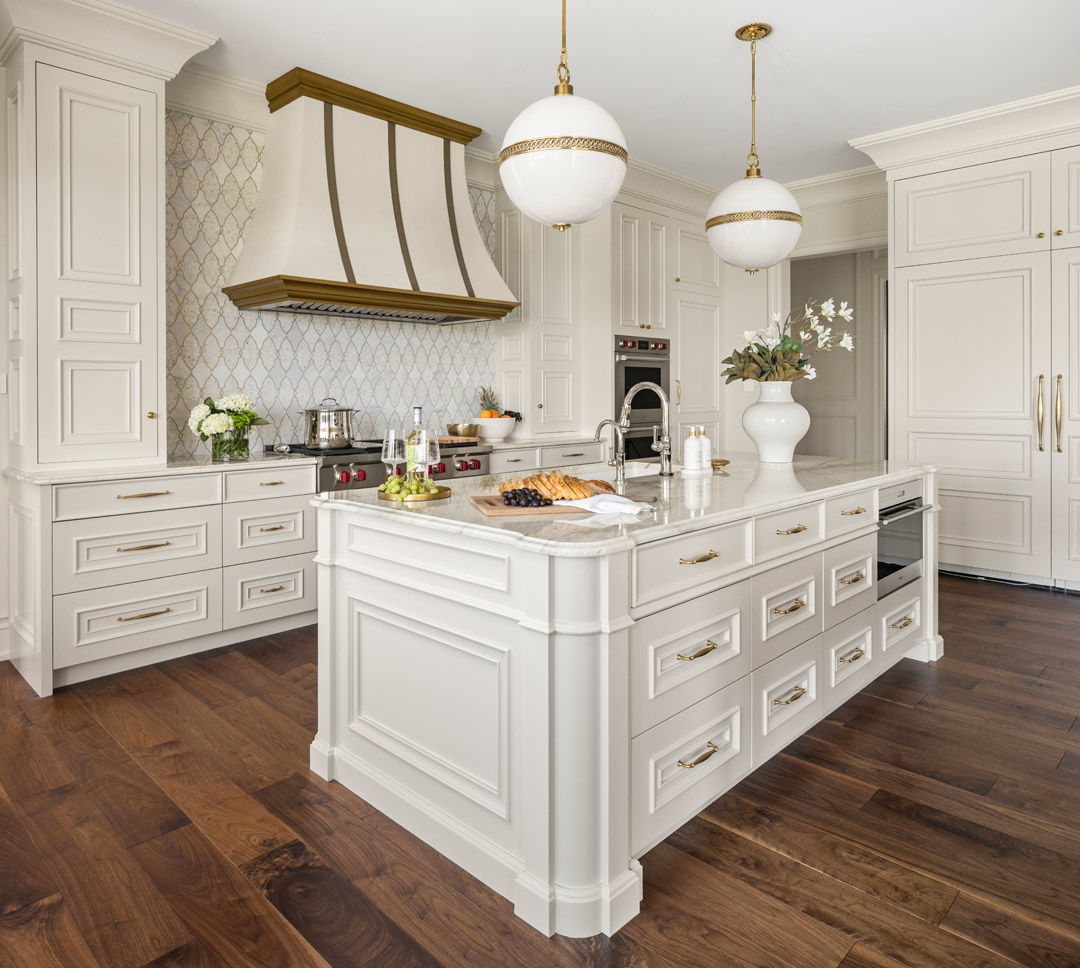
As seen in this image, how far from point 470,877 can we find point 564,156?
5.89 feet

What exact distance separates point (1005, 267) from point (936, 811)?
3682 mm

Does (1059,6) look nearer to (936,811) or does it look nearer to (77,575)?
(936,811)

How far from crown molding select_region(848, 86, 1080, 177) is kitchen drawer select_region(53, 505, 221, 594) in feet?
14.6

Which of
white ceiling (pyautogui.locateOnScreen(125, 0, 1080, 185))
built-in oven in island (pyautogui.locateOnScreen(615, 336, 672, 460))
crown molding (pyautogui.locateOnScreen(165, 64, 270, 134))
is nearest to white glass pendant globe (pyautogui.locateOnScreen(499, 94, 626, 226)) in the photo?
white ceiling (pyautogui.locateOnScreen(125, 0, 1080, 185))

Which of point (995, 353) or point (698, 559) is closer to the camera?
point (698, 559)

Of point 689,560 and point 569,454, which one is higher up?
point 569,454

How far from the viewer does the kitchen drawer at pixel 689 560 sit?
1.72 metres

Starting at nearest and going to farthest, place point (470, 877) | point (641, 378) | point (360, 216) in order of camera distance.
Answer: point (470, 877)
point (360, 216)
point (641, 378)

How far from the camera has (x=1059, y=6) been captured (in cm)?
322

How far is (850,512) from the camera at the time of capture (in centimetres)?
265

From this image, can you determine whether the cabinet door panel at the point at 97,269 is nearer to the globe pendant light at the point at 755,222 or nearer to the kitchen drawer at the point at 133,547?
the kitchen drawer at the point at 133,547

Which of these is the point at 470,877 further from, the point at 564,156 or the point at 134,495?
the point at 134,495

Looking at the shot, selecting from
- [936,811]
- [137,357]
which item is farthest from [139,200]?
[936,811]

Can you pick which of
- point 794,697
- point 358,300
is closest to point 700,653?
point 794,697
